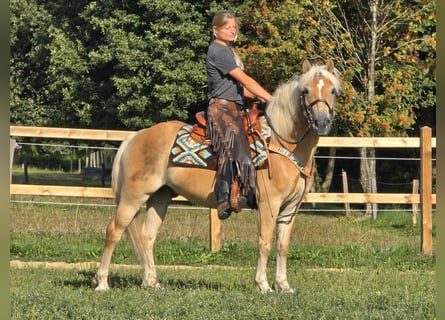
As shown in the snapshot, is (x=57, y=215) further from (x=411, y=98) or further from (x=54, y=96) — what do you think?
(x=54, y=96)

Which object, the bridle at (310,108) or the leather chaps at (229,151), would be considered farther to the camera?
the leather chaps at (229,151)

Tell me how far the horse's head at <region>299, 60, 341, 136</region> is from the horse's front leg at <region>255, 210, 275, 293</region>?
1.02m

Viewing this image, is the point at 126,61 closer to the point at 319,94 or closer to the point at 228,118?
the point at 228,118

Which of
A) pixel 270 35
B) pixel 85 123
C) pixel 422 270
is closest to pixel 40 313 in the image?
pixel 422 270

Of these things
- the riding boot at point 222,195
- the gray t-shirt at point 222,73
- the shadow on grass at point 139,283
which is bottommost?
the shadow on grass at point 139,283

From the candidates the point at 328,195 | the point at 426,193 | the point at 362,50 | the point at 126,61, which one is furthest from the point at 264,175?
the point at 126,61

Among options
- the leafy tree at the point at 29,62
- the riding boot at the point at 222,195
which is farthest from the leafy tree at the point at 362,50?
the leafy tree at the point at 29,62

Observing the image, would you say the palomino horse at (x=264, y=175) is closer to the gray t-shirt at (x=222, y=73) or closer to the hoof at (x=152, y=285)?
the hoof at (x=152, y=285)

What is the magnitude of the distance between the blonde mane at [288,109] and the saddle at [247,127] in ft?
0.49

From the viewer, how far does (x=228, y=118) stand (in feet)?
21.7

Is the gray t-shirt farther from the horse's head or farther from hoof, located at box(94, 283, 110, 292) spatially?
hoof, located at box(94, 283, 110, 292)

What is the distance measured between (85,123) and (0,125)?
2573cm

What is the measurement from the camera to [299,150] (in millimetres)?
6824

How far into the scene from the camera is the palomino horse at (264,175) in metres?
6.65
